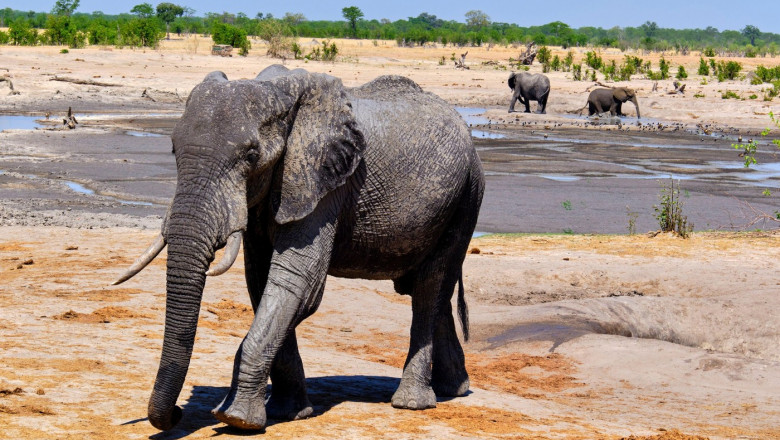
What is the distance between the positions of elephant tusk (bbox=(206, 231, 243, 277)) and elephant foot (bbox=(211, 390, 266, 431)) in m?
0.76

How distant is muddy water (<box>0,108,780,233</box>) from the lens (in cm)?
1540

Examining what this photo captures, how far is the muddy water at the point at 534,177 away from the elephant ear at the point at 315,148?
917 centimetres

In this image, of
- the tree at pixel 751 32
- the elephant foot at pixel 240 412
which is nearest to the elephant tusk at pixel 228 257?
the elephant foot at pixel 240 412

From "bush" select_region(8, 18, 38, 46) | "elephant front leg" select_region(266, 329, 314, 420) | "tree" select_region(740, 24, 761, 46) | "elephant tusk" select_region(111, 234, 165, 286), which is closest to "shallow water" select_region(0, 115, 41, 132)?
"elephant front leg" select_region(266, 329, 314, 420)

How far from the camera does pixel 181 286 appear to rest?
446 cm

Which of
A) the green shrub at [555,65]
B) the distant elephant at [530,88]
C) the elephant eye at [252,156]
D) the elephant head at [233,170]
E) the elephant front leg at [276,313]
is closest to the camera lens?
the elephant head at [233,170]

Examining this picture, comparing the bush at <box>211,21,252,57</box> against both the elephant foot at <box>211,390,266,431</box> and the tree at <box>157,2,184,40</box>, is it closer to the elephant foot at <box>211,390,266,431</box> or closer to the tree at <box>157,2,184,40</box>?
the tree at <box>157,2,184,40</box>

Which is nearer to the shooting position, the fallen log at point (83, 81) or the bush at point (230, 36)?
the fallen log at point (83, 81)

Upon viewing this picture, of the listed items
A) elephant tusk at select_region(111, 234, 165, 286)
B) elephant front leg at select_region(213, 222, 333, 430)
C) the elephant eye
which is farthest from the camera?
elephant front leg at select_region(213, 222, 333, 430)

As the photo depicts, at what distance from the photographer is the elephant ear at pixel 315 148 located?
16.6 feet

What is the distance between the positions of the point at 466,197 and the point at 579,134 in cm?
2578

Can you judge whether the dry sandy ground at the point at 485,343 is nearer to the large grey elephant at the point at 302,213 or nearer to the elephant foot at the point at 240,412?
the elephant foot at the point at 240,412

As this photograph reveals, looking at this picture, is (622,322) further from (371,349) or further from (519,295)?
(371,349)

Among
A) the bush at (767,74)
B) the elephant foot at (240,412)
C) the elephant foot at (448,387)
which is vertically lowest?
the elephant foot at (448,387)
